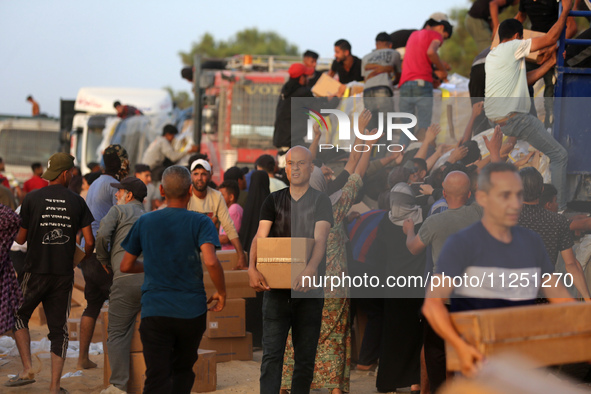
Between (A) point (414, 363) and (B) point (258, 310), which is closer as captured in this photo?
(A) point (414, 363)

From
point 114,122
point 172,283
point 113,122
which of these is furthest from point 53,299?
point 113,122

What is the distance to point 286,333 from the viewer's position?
19.1ft

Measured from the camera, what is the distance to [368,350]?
802 cm

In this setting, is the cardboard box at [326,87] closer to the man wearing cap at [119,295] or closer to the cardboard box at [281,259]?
the man wearing cap at [119,295]

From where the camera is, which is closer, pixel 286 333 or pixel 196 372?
pixel 286 333

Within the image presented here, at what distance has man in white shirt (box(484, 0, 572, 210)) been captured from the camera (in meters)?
7.35

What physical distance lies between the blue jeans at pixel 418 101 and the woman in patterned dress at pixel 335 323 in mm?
2876

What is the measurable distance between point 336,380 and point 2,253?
125 inches

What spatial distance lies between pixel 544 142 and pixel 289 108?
4.56 meters

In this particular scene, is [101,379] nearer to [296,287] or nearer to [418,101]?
[296,287]

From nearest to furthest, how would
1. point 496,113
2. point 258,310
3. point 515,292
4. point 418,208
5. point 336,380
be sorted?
1. point 515,292
2. point 336,380
3. point 418,208
4. point 496,113
5. point 258,310

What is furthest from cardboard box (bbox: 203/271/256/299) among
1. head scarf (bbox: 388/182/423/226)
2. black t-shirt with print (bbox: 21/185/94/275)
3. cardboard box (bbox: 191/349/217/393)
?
head scarf (bbox: 388/182/423/226)

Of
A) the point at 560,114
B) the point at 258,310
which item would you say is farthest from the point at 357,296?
the point at 560,114

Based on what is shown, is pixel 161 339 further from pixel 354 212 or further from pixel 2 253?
pixel 354 212
